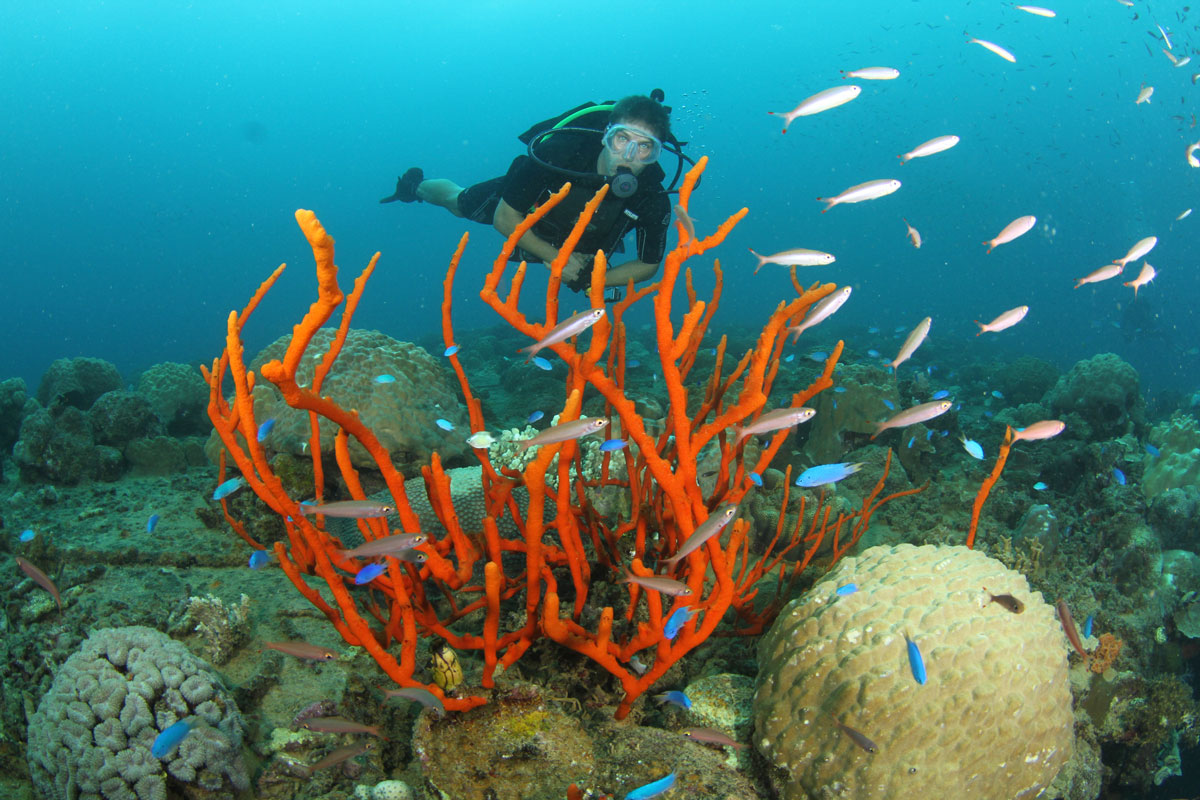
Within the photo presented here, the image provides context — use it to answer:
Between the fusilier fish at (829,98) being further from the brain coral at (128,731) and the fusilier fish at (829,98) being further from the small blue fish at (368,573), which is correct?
the brain coral at (128,731)

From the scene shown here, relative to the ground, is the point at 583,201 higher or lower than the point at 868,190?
higher

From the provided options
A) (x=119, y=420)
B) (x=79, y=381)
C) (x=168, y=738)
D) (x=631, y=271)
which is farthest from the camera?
(x=79, y=381)

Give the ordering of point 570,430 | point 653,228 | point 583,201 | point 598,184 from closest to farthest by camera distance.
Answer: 1. point 570,430
2. point 598,184
3. point 583,201
4. point 653,228

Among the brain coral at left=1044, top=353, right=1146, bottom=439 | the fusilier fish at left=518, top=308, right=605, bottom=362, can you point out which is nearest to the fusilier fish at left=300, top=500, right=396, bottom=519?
the fusilier fish at left=518, top=308, right=605, bottom=362

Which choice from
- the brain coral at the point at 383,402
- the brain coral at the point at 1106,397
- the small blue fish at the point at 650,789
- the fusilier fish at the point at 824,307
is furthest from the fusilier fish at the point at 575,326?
the brain coral at the point at 1106,397

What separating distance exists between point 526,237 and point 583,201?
77cm

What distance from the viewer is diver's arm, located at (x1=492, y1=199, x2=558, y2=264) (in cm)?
537

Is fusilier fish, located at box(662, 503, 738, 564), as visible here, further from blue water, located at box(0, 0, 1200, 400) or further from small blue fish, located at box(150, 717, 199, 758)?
blue water, located at box(0, 0, 1200, 400)

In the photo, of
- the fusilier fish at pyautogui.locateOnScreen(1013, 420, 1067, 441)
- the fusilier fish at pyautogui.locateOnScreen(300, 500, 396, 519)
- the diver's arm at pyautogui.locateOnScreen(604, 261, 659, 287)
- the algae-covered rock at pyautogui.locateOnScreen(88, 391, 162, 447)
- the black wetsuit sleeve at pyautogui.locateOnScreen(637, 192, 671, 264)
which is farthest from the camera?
the algae-covered rock at pyautogui.locateOnScreen(88, 391, 162, 447)

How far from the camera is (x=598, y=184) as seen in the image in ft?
17.9

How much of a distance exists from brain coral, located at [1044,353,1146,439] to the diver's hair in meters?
8.66

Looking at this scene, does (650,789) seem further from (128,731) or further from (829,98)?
(829,98)

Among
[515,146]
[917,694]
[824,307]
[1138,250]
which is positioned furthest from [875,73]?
[515,146]

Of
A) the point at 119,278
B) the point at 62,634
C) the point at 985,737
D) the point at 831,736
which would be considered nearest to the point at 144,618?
the point at 62,634
